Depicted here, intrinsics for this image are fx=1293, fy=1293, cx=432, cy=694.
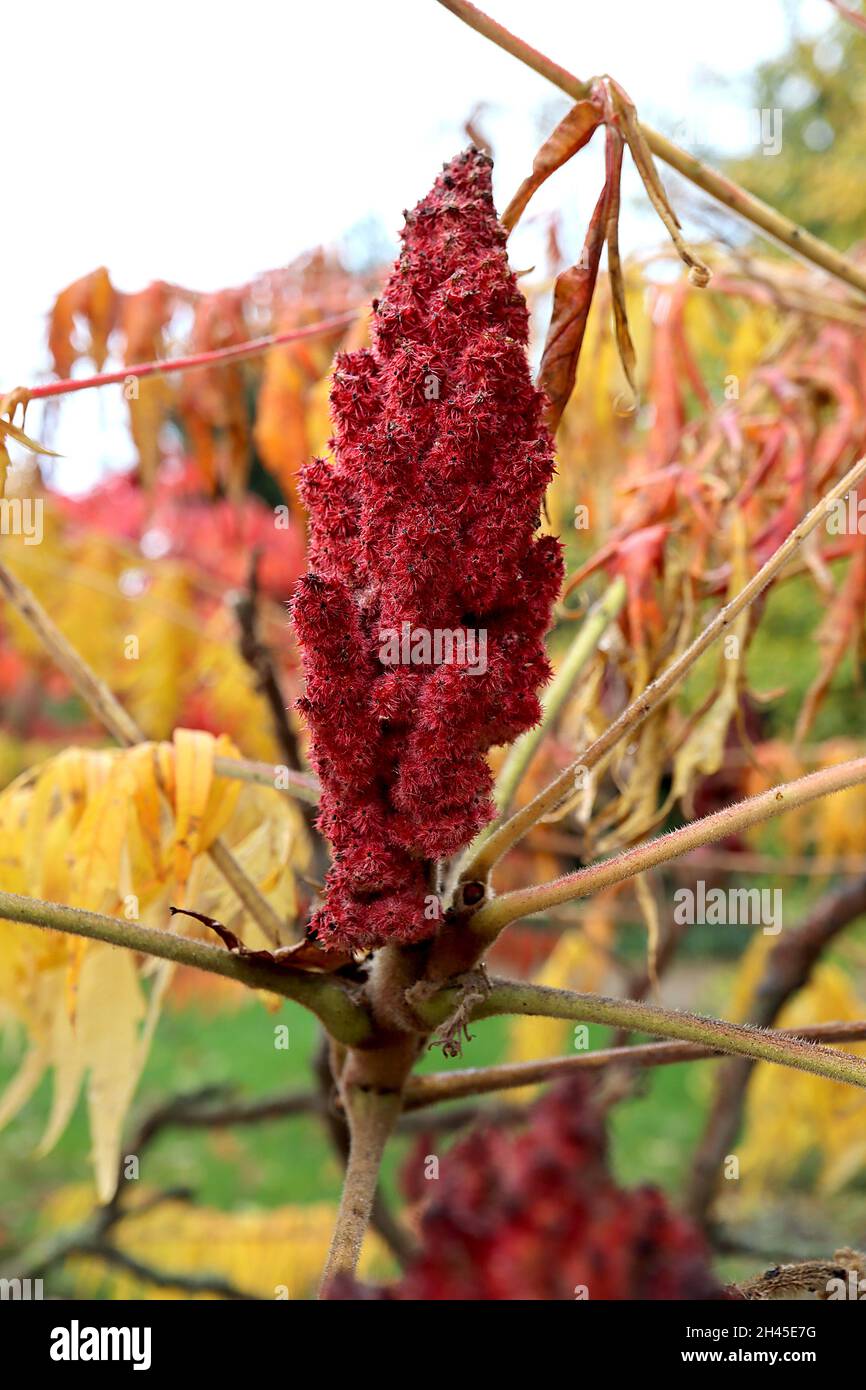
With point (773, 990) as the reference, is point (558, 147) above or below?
above

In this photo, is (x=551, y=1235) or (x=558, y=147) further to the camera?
(x=558, y=147)

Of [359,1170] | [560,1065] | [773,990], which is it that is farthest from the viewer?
[773,990]

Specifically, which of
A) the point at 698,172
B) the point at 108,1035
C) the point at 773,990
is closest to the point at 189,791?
the point at 108,1035

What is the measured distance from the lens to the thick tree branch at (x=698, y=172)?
2.99 feet

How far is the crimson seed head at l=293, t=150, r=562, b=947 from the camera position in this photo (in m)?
0.81

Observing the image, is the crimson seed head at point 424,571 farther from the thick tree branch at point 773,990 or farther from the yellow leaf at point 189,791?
the thick tree branch at point 773,990

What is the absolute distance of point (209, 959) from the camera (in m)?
0.84

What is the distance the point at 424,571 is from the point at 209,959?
0.29 meters

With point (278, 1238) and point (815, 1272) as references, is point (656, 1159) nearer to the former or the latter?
point (278, 1238)

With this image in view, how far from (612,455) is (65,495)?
330 cm

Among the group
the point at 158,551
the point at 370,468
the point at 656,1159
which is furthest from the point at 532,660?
the point at 656,1159

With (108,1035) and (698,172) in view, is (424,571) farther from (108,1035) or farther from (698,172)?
(108,1035)

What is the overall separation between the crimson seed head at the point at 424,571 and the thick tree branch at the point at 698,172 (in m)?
0.14

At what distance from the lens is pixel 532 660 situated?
839 mm
